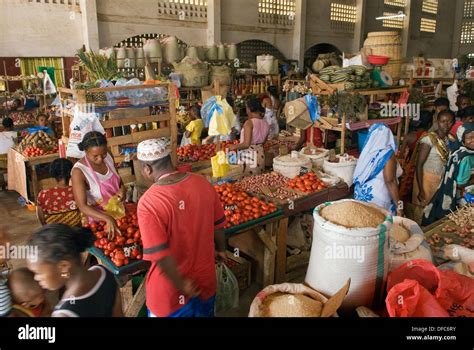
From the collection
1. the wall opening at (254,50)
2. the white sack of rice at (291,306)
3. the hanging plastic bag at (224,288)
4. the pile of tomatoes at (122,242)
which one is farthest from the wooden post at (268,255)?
the wall opening at (254,50)

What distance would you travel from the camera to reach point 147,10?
11891 mm

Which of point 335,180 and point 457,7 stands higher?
point 457,7

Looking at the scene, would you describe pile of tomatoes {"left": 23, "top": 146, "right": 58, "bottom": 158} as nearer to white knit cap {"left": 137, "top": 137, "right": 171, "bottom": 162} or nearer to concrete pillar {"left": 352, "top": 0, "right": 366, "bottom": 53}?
white knit cap {"left": 137, "top": 137, "right": 171, "bottom": 162}

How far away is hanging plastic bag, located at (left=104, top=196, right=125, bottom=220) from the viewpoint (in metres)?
3.47

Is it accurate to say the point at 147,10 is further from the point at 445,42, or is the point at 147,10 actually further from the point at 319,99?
the point at 445,42

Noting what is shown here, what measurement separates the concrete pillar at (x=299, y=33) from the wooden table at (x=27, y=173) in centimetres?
1207

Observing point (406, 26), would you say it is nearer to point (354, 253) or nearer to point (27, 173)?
point (27, 173)

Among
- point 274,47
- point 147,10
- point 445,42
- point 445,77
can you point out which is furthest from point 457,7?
point 147,10

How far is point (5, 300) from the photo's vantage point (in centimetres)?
201

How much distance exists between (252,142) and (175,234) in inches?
146

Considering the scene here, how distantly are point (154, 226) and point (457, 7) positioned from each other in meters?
28.9

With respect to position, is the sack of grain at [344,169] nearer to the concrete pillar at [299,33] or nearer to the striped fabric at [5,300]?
the striped fabric at [5,300]

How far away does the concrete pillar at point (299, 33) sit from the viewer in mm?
16156

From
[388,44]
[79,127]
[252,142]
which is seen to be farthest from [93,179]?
[388,44]
